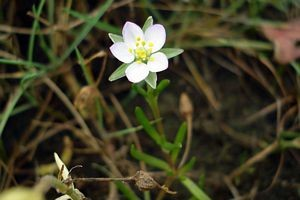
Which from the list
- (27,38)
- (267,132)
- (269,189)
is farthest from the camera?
(27,38)

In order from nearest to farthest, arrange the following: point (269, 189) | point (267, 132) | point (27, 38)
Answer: point (269, 189) < point (267, 132) < point (27, 38)

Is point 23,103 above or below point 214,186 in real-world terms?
above

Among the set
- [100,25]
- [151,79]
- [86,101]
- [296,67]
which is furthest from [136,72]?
[296,67]

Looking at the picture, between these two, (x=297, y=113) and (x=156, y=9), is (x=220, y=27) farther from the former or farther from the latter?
(x=297, y=113)

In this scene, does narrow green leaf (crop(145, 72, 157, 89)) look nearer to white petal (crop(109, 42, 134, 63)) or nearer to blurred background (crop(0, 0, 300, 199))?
white petal (crop(109, 42, 134, 63))

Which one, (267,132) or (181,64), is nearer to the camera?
A: (267,132)

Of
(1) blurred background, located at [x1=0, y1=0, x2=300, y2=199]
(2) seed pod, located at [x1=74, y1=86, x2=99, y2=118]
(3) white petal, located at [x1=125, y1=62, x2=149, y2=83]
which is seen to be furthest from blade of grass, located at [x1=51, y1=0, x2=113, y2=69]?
(3) white petal, located at [x1=125, y1=62, x2=149, y2=83]

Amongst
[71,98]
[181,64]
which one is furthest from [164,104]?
[71,98]
